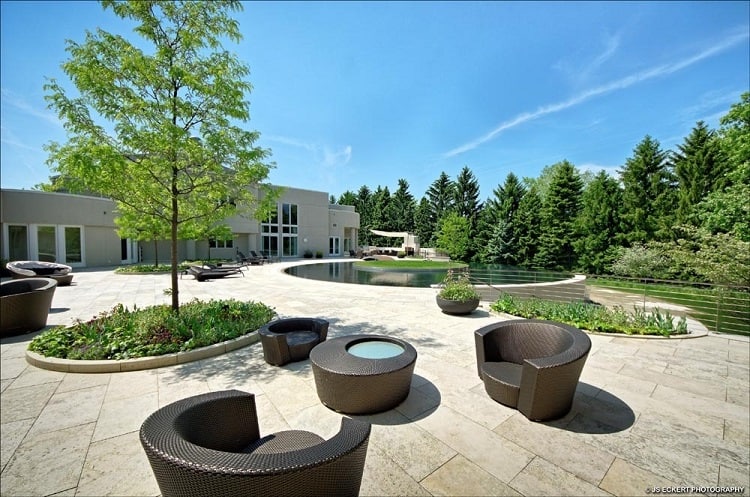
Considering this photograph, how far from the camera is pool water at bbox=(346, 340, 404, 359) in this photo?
3.51m

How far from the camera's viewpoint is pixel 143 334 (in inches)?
189

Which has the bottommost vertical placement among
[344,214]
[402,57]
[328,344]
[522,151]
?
[328,344]

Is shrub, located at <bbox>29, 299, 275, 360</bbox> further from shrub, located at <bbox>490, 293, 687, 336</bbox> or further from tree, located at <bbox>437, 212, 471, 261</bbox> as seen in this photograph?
tree, located at <bbox>437, 212, 471, 261</bbox>

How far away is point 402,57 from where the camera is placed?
964 cm

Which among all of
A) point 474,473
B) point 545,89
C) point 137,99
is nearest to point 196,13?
point 137,99

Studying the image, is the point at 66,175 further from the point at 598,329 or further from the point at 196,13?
the point at 598,329

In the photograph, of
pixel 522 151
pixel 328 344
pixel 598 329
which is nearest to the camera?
pixel 328 344

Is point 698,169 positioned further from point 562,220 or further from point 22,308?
point 22,308

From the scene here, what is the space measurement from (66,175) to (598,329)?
34.5 feet

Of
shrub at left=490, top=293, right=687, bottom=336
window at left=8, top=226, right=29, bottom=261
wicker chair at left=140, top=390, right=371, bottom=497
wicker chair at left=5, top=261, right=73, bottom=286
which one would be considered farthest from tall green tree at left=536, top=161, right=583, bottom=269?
window at left=8, top=226, right=29, bottom=261

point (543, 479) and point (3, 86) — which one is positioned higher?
point (3, 86)

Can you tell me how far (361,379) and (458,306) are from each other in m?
4.94

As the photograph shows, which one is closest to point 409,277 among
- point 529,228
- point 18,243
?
point 529,228

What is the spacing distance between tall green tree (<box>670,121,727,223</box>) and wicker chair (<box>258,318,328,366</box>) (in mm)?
25423
